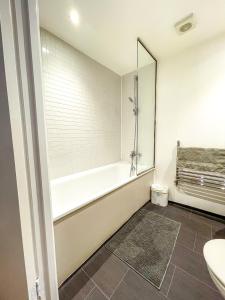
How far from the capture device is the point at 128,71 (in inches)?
103

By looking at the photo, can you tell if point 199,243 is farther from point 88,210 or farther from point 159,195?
point 88,210

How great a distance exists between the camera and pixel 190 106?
201cm

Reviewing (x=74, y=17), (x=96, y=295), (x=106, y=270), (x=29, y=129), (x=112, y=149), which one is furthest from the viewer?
(x=112, y=149)

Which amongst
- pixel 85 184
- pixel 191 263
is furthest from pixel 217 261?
pixel 85 184

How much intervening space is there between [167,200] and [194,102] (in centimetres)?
160

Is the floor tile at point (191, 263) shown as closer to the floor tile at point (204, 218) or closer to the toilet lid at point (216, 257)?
the toilet lid at point (216, 257)

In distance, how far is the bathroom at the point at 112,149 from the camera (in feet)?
1.75

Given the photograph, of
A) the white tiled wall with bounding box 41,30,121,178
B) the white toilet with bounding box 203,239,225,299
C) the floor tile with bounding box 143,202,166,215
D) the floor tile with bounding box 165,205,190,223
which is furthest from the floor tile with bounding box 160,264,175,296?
Answer: the white tiled wall with bounding box 41,30,121,178

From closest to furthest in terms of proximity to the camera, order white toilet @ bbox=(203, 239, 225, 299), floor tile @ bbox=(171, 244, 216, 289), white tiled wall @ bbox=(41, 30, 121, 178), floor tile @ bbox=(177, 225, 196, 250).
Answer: white toilet @ bbox=(203, 239, 225, 299) → floor tile @ bbox=(171, 244, 216, 289) → floor tile @ bbox=(177, 225, 196, 250) → white tiled wall @ bbox=(41, 30, 121, 178)

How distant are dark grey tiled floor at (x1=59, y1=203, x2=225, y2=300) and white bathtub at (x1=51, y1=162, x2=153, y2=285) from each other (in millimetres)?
97

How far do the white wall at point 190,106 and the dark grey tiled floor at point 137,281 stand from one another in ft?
3.30

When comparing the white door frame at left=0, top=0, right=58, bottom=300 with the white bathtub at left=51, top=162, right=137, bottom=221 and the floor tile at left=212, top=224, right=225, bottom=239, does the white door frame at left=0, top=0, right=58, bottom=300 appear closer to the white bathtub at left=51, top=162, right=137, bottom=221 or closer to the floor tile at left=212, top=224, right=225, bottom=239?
the white bathtub at left=51, top=162, right=137, bottom=221

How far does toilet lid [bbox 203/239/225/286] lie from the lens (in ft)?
2.57

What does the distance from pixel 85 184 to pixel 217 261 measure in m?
1.66
